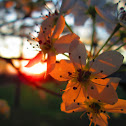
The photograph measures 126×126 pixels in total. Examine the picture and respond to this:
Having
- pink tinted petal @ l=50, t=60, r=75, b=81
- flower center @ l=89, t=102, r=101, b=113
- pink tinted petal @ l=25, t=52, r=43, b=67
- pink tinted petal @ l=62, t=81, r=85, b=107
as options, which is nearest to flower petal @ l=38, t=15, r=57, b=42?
pink tinted petal @ l=25, t=52, r=43, b=67

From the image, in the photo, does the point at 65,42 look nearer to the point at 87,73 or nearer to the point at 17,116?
the point at 87,73

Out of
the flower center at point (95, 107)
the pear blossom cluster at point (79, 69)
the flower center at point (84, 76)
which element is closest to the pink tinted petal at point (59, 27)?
the pear blossom cluster at point (79, 69)

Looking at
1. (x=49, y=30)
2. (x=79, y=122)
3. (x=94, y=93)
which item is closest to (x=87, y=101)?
(x=94, y=93)

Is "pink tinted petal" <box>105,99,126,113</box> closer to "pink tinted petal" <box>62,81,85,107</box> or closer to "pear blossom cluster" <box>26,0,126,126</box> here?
"pear blossom cluster" <box>26,0,126,126</box>

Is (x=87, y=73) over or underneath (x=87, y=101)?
over

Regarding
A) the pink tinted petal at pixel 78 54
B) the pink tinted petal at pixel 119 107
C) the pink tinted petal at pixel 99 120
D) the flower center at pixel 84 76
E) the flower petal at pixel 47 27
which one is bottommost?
the pink tinted petal at pixel 99 120

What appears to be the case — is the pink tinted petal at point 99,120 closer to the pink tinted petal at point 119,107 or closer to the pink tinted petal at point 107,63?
the pink tinted petal at point 119,107

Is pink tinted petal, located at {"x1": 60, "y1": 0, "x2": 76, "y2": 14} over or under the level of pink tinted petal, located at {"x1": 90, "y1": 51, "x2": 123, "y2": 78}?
over
